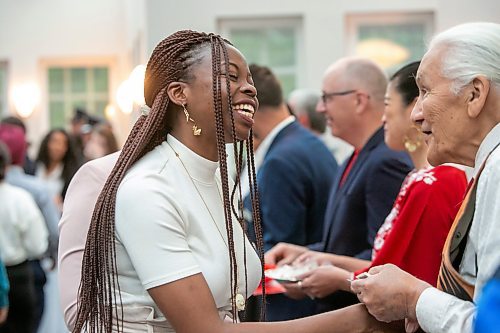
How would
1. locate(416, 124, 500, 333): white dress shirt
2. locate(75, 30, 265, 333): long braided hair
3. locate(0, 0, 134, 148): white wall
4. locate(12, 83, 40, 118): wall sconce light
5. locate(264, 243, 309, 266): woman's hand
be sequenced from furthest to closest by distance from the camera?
1. locate(0, 0, 134, 148): white wall
2. locate(12, 83, 40, 118): wall sconce light
3. locate(264, 243, 309, 266): woman's hand
4. locate(75, 30, 265, 333): long braided hair
5. locate(416, 124, 500, 333): white dress shirt

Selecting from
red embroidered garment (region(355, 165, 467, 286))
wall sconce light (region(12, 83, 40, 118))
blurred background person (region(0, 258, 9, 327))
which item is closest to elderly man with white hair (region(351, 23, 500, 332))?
red embroidered garment (region(355, 165, 467, 286))

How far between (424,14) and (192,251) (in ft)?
25.1

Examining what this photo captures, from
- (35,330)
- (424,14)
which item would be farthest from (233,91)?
(424,14)

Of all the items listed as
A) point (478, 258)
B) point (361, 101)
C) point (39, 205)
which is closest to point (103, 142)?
point (39, 205)

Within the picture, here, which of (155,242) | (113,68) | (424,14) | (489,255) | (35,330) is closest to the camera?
(489,255)

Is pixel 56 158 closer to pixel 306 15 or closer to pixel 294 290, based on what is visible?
pixel 306 15

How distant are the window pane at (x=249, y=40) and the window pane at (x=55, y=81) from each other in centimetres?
905

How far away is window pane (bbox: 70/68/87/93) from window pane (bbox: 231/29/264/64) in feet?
29.3

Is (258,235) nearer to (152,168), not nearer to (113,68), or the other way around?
(152,168)

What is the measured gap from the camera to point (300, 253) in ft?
13.1

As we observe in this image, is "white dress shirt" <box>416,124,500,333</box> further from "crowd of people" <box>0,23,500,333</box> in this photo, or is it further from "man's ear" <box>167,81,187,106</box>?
"man's ear" <box>167,81,187,106</box>

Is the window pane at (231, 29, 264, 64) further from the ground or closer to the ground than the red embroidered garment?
further from the ground

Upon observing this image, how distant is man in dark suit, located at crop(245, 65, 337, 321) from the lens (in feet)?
14.7

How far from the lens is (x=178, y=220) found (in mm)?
2305
